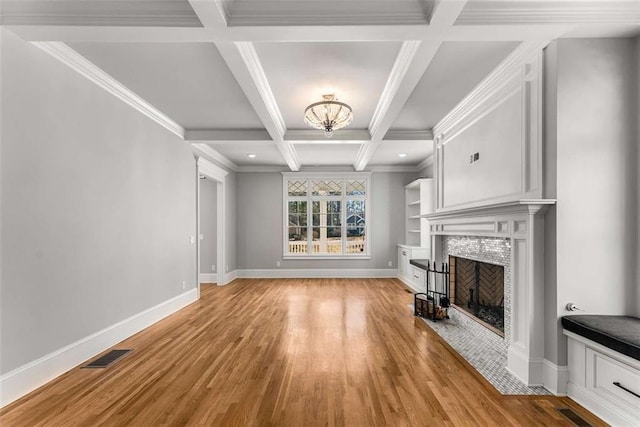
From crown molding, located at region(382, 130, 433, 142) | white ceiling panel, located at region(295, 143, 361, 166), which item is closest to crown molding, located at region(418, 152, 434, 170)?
white ceiling panel, located at region(295, 143, 361, 166)

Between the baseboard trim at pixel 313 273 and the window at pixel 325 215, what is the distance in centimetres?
43

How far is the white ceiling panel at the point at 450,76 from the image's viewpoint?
9.43ft

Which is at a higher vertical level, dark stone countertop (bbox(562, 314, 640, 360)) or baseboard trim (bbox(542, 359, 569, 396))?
dark stone countertop (bbox(562, 314, 640, 360))

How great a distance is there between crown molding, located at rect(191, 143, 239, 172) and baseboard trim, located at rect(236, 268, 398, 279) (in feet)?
8.67

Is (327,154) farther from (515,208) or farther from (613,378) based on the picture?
(613,378)

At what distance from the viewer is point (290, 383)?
9.00 ft

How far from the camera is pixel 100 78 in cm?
339

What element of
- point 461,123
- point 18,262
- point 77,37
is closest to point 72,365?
point 18,262

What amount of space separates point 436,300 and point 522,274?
7.44 ft

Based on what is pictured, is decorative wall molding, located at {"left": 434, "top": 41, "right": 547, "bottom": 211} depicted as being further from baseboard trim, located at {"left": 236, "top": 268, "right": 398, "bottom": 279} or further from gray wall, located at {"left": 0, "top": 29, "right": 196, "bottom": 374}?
baseboard trim, located at {"left": 236, "top": 268, "right": 398, "bottom": 279}

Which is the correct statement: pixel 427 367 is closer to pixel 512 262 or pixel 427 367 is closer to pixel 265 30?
pixel 512 262

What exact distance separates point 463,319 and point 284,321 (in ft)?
7.70

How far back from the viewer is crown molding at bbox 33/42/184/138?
2.86m

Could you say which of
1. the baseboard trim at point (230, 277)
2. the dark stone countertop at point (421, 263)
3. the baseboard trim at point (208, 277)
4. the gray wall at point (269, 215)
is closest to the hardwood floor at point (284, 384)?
the dark stone countertop at point (421, 263)
